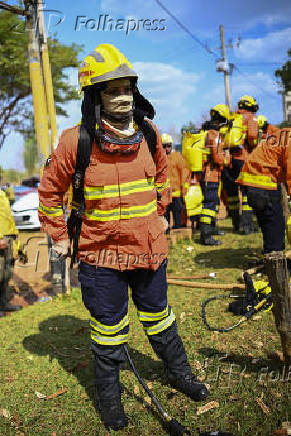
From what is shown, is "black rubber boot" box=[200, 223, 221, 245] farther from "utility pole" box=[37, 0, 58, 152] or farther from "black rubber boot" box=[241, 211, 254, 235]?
"utility pole" box=[37, 0, 58, 152]

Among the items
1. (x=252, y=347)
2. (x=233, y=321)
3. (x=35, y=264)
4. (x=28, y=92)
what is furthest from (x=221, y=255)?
(x=28, y=92)

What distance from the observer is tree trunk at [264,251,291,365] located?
3.22 meters

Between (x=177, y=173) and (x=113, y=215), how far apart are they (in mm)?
7379

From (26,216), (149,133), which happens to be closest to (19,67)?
(26,216)

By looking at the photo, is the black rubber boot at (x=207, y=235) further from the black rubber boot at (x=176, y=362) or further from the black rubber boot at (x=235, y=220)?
the black rubber boot at (x=176, y=362)

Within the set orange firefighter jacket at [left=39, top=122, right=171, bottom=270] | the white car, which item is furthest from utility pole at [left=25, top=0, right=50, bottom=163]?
the white car

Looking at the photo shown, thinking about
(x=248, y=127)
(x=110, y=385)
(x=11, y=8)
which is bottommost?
(x=110, y=385)

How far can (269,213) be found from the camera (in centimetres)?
532

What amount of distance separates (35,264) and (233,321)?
605 centimetres

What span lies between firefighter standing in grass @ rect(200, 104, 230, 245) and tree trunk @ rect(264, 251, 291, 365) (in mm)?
5089

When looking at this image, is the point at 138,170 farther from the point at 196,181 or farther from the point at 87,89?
the point at 196,181

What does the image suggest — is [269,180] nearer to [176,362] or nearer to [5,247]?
[176,362]

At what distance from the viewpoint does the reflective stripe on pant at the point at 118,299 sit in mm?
3047

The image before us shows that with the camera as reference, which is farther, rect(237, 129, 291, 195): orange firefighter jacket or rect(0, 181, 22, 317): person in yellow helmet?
rect(0, 181, 22, 317): person in yellow helmet
